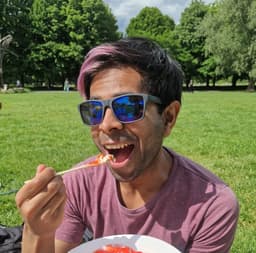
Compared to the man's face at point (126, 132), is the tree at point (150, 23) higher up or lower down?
higher up

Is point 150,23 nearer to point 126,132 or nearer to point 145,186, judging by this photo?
point 145,186

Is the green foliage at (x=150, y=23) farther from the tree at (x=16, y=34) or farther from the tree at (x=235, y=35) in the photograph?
the tree at (x=235, y=35)

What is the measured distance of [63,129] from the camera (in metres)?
11.3

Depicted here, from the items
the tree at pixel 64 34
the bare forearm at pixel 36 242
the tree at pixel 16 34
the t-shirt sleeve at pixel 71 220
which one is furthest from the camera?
the tree at pixel 64 34

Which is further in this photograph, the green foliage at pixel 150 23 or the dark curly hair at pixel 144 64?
the green foliage at pixel 150 23

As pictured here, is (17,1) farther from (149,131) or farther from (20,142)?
(149,131)

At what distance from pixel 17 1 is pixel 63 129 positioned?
4572 centimetres

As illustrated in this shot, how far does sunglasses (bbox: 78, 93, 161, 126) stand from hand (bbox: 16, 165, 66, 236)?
0.43 meters

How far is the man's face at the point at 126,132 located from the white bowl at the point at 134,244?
0.26 m

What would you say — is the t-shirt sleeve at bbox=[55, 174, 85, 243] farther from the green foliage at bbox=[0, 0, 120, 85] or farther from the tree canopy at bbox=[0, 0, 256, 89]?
the green foliage at bbox=[0, 0, 120, 85]

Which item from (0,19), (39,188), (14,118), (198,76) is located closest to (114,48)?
(39,188)

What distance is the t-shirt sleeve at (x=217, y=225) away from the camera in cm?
193

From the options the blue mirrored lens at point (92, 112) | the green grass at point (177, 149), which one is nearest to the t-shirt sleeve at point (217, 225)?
the blue mirrored lens at point (92, 112)

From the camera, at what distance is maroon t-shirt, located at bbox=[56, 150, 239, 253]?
1.94 meters
